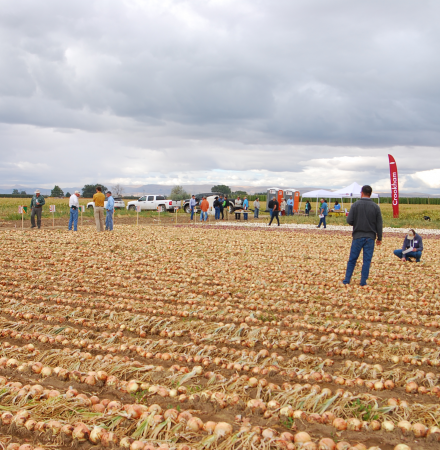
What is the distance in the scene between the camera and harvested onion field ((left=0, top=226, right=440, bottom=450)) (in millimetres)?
2740

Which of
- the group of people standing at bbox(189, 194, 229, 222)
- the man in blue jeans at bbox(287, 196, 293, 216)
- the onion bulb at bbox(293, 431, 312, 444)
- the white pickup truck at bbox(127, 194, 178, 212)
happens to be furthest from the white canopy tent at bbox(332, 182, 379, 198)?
the onion bulb at bbox(293, 431, 312, 444)

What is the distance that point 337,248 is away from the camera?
14.0 meters

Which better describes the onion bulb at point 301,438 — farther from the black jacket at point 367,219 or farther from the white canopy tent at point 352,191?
the white canopy tent at point 352,191

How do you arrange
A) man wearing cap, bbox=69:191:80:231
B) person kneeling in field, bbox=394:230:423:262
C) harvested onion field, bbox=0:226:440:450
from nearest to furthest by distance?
harvested onion field, bbox=0:226:440:450 → person kneeling in field, bbox=394:230:423:262 → man wearing cap, bbox=69:191:80:231

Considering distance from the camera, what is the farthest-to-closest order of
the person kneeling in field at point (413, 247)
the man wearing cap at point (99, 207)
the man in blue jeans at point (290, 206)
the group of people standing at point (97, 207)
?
the man in blue jeans at point (290, 206) → the group of people standing at point (97, 207) → the man wearing cap at point (99, 207) → the person kneeling in field at point (413, 247)

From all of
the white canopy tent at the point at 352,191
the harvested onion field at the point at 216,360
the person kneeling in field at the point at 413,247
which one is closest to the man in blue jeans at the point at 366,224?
→ the harvested onion field at the point at 216,360

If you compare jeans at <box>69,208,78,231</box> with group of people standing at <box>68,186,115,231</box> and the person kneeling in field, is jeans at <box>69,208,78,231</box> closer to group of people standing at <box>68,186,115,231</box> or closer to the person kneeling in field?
group of people standing at <box>68,186,115,231</box>

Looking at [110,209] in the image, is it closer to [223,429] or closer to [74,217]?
[74,217]

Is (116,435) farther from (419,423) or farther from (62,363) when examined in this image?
(419,423)

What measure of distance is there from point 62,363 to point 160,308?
2.17 meters

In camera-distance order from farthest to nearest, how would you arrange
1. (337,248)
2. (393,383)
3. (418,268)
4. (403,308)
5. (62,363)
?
(337,248) → (418,268) → (403,308) → (62,363) → (393,383)

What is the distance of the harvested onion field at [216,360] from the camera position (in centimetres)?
274

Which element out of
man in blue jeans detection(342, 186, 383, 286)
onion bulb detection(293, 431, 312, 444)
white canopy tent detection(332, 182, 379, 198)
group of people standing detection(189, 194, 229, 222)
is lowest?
onion bulb detection(293, 431, 312, 444)

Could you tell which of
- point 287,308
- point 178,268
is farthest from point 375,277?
point 178,268
